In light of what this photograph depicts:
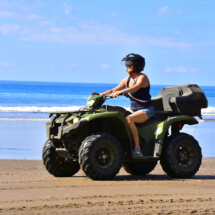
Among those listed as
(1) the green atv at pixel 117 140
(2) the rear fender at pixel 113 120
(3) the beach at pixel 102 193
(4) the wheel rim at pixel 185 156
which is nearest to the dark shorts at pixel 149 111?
(1) the green atv at pixel 117 140

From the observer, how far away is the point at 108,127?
1116 cm

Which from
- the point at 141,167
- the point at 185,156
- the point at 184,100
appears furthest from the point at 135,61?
the point at 141,167

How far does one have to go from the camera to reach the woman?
36.0 ft

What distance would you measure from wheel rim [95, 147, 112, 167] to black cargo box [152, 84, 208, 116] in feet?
5.21

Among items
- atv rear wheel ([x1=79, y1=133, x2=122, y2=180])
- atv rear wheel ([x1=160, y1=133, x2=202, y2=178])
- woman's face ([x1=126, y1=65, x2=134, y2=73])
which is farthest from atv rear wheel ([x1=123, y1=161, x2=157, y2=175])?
woman's face ([x1=126, y1=65, x2=134, y2=73])

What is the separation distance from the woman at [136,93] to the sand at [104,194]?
0.83 meters

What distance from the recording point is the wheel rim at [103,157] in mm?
10664

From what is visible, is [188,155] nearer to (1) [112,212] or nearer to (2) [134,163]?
(2) [134,163]

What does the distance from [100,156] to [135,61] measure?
1.74m

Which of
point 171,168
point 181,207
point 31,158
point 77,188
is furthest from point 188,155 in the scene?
point 31,158

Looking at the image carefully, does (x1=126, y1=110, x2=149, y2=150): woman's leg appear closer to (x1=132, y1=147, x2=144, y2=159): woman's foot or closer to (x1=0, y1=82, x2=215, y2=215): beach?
(x1=132, y1=147, x2=144, y2=159): woman's foot

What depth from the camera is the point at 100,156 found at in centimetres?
1068

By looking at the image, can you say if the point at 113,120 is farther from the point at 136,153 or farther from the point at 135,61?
the point at 135,61

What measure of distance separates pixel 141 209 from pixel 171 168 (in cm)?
360
